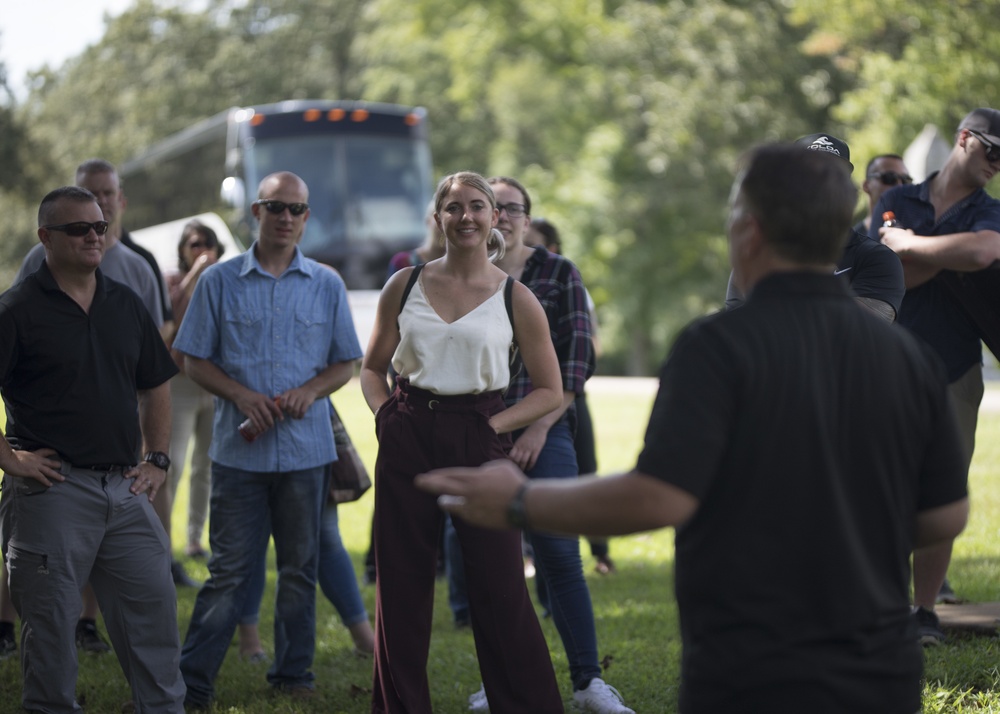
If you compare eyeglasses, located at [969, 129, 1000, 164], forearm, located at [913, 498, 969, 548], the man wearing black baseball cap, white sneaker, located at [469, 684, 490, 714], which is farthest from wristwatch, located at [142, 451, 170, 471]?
eyeglasses, located at [969, 129, 1000, 164]

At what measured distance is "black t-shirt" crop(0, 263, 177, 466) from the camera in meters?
4.43

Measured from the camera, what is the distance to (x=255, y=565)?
5.50 metres

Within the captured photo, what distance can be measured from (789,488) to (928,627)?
11.8 feet

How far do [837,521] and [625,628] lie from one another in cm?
435

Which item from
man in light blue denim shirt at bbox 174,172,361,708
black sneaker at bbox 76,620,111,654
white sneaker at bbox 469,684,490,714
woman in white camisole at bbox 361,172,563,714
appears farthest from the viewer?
black sneaker at bbox 76,620,111,654

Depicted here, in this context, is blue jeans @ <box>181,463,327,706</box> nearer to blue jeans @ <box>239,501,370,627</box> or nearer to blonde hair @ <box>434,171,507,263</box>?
blue jeans @ <box>239,501,370,627</box>

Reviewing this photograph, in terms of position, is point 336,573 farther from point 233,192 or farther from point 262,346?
point 233,192

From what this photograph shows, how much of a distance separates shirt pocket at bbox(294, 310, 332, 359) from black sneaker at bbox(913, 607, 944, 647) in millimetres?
3002

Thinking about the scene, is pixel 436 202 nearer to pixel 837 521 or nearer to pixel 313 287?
pixel 313 287

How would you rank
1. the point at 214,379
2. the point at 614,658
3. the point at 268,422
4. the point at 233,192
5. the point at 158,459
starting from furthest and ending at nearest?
1. the point at 233,192
2. the point at 614,658
3. the point at 214,379
4. the point at 268,422
5. the point at 158,459

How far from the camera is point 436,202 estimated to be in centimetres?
477

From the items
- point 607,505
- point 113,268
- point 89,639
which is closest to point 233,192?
point 113,268

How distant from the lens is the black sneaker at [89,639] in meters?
6.15

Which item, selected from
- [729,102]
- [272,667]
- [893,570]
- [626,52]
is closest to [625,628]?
[272,667]
